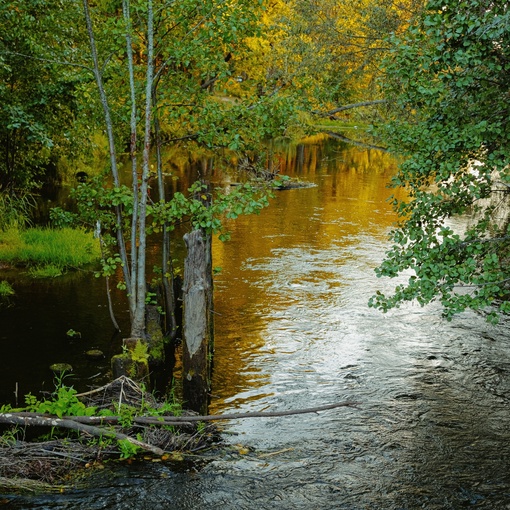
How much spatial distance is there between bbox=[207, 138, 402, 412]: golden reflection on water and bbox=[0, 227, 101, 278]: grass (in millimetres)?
3862

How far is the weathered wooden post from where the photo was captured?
31.7 ft

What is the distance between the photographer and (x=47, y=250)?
60.1 feet

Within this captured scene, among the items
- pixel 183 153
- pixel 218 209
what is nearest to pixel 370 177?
pixel 183 153

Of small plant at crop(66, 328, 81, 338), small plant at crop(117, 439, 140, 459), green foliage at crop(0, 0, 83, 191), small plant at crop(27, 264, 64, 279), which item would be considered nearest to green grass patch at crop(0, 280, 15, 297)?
small plant at crop(27, 264, 64, 279)

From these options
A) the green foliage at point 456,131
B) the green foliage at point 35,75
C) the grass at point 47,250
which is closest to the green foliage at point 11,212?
the grass at point 47,250

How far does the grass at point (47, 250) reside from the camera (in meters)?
17.9

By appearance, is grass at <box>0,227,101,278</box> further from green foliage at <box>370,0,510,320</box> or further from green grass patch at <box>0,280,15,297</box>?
green foliage at <box>370,0,510,320</box>

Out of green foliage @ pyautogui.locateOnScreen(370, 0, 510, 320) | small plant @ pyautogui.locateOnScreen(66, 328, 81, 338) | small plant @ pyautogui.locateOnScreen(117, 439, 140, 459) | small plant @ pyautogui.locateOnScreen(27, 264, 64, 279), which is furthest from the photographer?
small plant @ pyautogui.locateOnScreen(27, 264, 64, 279)

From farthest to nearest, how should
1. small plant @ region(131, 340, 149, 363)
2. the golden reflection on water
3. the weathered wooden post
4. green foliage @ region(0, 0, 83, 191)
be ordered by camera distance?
green foliage @ region(0, 0, 83, 191), the golden reflection on water, small plant @ region(131, 340, 149, 363), the weathered wooden post

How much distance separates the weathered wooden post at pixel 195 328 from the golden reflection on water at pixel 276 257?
70cm

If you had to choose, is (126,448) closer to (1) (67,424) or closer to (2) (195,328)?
(1) (67,424)

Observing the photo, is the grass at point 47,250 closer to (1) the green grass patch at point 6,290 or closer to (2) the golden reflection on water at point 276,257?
(1) the green grass patch at point 6,290

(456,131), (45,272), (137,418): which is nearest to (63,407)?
(137,418)

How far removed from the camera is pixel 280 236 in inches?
909
